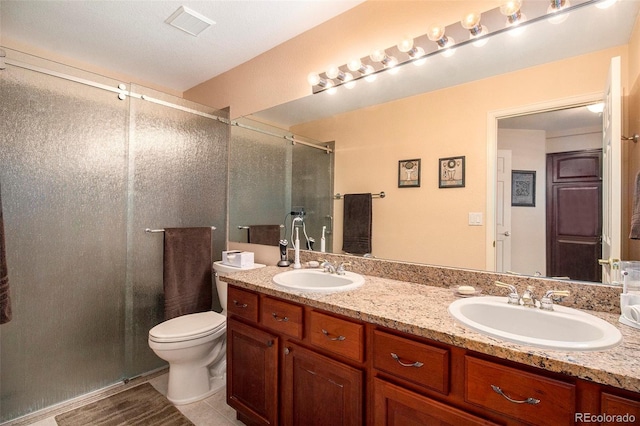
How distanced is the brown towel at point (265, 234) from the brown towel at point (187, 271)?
14.1 inches

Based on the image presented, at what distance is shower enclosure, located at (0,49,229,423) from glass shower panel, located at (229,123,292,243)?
0.32 meters

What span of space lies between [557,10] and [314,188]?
148 centimetres

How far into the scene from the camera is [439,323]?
0.97m

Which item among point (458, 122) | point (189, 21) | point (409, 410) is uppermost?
point (189, 21)

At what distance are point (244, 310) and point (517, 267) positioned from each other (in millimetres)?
1324

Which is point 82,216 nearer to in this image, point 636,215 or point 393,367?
point 393,367

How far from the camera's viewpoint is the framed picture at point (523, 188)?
129cm

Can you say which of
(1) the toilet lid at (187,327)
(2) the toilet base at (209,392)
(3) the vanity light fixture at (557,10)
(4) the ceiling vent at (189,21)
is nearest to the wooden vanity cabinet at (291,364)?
(1) the toilet lid at (187,327)

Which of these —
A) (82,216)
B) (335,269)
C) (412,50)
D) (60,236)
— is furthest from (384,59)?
(60,236)

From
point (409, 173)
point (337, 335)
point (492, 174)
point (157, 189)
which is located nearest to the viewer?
point (337, 335)

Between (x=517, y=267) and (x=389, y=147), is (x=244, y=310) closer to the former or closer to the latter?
(x=389, y=147)

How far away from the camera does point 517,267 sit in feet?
4.28

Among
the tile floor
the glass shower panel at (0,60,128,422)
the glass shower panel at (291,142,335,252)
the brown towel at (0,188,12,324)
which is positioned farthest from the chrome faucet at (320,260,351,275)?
the glass shower panel at (0,60,128,422)

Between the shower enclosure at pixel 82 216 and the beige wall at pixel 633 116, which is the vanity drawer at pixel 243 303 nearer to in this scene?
the shower enclosure at pixel 82 216
